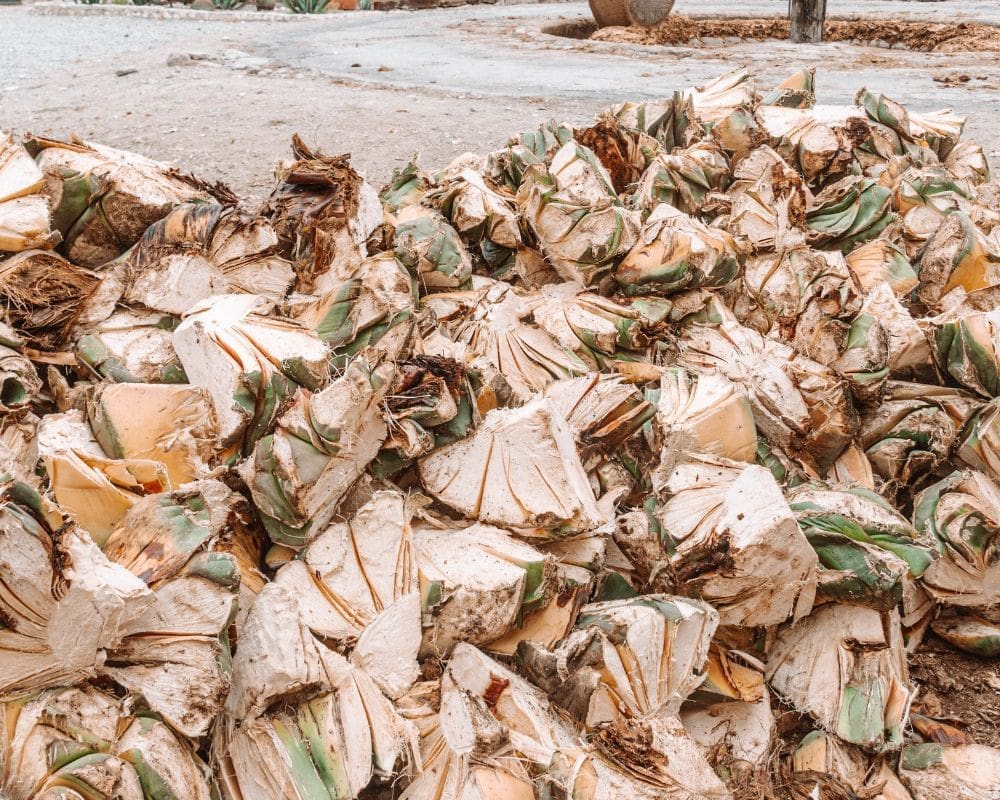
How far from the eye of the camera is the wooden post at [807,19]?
10258mm

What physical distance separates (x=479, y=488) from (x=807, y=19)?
404 inches

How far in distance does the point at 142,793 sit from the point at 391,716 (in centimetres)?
35

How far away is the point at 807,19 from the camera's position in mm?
10312

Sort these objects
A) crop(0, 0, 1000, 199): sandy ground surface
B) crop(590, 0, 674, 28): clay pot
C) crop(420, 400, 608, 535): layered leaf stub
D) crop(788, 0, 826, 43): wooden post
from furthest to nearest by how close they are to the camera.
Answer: crop(590, 0, 674, 28): clay pot → crop(788, 0, 826, 43): wooden post → crop(0, 0, 1000, 199): sandy ground surface → crop(420, 400, 608, 535): layered leaf stub

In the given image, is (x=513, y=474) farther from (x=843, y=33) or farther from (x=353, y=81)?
(x=843, y=33)

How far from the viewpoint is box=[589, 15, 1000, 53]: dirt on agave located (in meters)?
10.1

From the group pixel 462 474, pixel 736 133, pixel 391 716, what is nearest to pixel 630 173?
pixel 736 133

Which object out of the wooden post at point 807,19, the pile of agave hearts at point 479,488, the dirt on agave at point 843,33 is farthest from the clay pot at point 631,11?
the pile of agave hearts at point 479,488

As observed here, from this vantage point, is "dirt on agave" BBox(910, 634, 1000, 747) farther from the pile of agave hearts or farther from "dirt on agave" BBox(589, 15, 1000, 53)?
"dirt on agave" BBox(589, 15, 1000, 53)

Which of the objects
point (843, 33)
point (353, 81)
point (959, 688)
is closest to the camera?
point (959, 688)

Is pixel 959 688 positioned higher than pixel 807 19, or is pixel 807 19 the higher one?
pixel 807 19

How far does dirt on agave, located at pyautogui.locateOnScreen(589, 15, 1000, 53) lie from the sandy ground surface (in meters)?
0.70

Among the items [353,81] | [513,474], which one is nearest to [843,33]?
[353,81]

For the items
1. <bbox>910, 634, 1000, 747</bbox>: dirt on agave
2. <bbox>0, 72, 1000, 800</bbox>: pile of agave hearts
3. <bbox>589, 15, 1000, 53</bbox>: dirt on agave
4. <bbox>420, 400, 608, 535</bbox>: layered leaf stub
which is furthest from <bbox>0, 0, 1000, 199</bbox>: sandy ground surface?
<bbox>910, 634, 1000, 747</bbox>: dirt on agave
